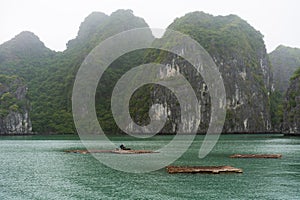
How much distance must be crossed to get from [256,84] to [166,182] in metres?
146

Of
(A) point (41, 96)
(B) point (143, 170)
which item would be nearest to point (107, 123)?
(A) point (41, 96)

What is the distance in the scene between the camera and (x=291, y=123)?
125000 mm

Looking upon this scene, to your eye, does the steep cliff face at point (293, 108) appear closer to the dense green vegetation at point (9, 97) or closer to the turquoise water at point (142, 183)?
the turquoise water at point (142, 183)

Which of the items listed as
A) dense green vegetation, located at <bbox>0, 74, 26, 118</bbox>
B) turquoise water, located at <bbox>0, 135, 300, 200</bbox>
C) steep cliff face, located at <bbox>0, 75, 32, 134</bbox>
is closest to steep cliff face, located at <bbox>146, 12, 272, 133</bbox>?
steep cliff face, located at <bbox>0, 75, 32, 134</bbox>

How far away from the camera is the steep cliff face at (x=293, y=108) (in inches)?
4872

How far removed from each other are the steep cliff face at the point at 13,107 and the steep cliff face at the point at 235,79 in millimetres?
50440

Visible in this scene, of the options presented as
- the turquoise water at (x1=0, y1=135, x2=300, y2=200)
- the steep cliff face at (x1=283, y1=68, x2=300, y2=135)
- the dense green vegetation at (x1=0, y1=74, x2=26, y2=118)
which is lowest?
the turquoise water at (x1=0, y1=135, x2=300, y2=200)

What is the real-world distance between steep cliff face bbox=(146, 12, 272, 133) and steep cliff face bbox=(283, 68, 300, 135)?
101 feet

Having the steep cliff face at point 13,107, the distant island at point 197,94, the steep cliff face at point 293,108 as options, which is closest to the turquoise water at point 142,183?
the steep cliff face at point 293,108

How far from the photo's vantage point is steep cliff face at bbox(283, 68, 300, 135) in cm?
12376

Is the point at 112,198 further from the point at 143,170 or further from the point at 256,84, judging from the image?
the point at 256,84

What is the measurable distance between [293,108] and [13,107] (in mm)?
94310

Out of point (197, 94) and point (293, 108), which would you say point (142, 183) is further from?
point (197, 94)

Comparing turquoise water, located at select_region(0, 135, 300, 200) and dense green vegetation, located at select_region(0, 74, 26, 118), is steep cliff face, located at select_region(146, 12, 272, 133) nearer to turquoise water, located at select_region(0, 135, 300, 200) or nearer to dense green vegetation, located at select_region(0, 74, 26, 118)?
dense green vegetation, located at select_region(0, 74, 26, 118)
